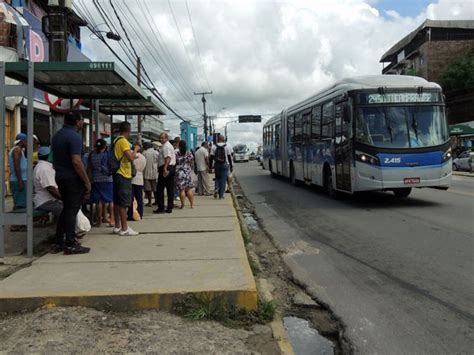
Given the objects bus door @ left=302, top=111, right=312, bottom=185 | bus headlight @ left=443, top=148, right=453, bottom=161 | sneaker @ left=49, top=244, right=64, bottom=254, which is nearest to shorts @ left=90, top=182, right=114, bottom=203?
sneaker @ left=49, top=244, right=64, bottom=254

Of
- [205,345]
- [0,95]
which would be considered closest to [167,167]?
[0,95]

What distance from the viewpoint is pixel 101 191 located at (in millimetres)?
8781

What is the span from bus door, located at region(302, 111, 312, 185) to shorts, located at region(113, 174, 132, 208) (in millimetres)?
9890

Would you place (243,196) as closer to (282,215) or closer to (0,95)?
(282,215)

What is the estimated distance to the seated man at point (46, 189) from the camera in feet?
22.3

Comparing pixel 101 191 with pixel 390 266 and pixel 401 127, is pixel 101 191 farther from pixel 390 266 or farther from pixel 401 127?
pixel 401 127

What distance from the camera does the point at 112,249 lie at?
705cm

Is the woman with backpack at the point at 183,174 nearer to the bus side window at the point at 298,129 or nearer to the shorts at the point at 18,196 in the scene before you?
the shorts at the point at 18,196

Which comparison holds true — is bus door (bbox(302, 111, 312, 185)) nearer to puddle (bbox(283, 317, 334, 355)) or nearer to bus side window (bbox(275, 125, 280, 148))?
bus side window (bbox(275, 125, 280, 148))

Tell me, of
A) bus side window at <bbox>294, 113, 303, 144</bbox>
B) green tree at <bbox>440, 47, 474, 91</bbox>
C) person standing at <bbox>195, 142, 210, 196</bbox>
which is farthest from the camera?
green tree at <bbox>440, 47, 474, 91</bbox>

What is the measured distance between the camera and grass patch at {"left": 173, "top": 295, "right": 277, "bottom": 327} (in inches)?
178

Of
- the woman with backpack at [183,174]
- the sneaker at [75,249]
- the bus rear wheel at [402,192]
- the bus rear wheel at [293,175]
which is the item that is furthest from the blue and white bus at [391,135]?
the sneaker at [75,249]

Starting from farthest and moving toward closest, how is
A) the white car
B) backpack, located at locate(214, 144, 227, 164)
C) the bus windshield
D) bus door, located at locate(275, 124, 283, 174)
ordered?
the white car, bus door, located at locate(275, 124, 283, 174), backpack, located at locate(214, 144, 227, 164), the bus windshield

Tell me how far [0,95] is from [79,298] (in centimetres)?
312
